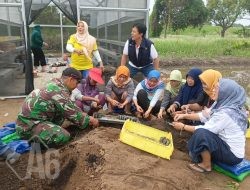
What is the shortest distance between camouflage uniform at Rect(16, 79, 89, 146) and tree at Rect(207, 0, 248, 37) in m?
30.2

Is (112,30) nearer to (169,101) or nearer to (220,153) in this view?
(169,101)

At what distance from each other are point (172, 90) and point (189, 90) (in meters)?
0.41

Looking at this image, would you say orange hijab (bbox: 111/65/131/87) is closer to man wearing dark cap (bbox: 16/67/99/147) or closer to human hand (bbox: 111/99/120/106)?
human hand (bbox: 111/99/120/106)

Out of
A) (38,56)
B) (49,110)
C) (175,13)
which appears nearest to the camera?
(49,110)

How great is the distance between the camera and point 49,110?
4039mm

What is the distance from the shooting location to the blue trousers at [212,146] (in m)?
3.56

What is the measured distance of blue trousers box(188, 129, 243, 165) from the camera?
11.7 feet

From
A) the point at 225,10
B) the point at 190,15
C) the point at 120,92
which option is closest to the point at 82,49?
the point at 120,92

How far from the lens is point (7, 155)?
3764 mm

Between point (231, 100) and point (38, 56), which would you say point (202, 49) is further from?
point (231, 100)

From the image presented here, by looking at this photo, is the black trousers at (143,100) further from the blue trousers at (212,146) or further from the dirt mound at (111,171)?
the blue trousers at (212,146)

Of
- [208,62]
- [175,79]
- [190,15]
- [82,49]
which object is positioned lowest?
[208,62]

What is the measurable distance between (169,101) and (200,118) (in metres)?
1.14

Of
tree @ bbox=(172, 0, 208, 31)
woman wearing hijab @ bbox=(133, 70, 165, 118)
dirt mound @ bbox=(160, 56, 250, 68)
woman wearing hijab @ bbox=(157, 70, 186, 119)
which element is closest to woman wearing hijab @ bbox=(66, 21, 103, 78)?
woman wearing hijab @ bbox=(133, 70, 165, 118)
